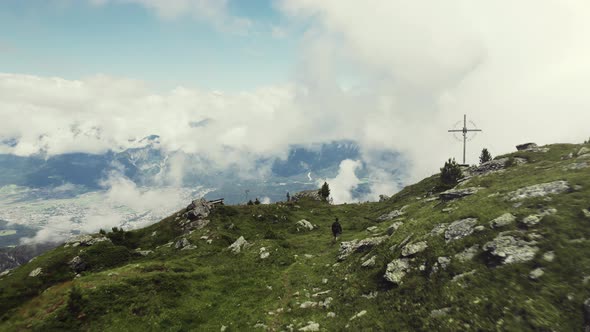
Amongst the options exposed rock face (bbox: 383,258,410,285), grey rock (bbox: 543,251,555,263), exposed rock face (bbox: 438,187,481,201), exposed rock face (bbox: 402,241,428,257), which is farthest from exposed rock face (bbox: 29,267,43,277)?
exposed rock face (bbox: 438,187,481,201)

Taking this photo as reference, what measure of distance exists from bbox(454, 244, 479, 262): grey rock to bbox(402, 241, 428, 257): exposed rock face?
3708 mm

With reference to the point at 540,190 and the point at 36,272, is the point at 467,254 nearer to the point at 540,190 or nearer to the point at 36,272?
the point at 540,190

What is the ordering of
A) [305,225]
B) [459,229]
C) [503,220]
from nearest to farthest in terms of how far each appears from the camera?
[503,220] < [459,229] < [305,225]

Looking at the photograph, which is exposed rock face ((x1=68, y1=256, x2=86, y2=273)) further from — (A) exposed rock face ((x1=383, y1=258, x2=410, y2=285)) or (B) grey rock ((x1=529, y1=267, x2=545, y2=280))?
(B) grey rock ((x1=529, y1=267, x2=545, y2=280))

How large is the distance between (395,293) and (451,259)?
5.90 m

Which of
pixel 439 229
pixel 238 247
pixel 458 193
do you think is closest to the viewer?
pixel 439 229

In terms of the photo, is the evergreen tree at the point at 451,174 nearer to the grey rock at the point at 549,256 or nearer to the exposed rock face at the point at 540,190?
the exposed rock face at the point at 540,190

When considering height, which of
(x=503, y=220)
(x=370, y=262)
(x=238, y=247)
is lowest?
(x=238, y=247)

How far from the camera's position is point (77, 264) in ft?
171

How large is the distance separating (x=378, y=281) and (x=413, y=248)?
497 cm

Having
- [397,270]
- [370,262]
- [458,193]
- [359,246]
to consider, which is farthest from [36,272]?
[458,193]

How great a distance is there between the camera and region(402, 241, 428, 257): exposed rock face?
31.0 meters

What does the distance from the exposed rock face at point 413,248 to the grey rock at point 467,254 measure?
3708 mm

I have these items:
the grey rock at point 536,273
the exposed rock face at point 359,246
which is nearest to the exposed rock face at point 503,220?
the grey rock at point 536,273
